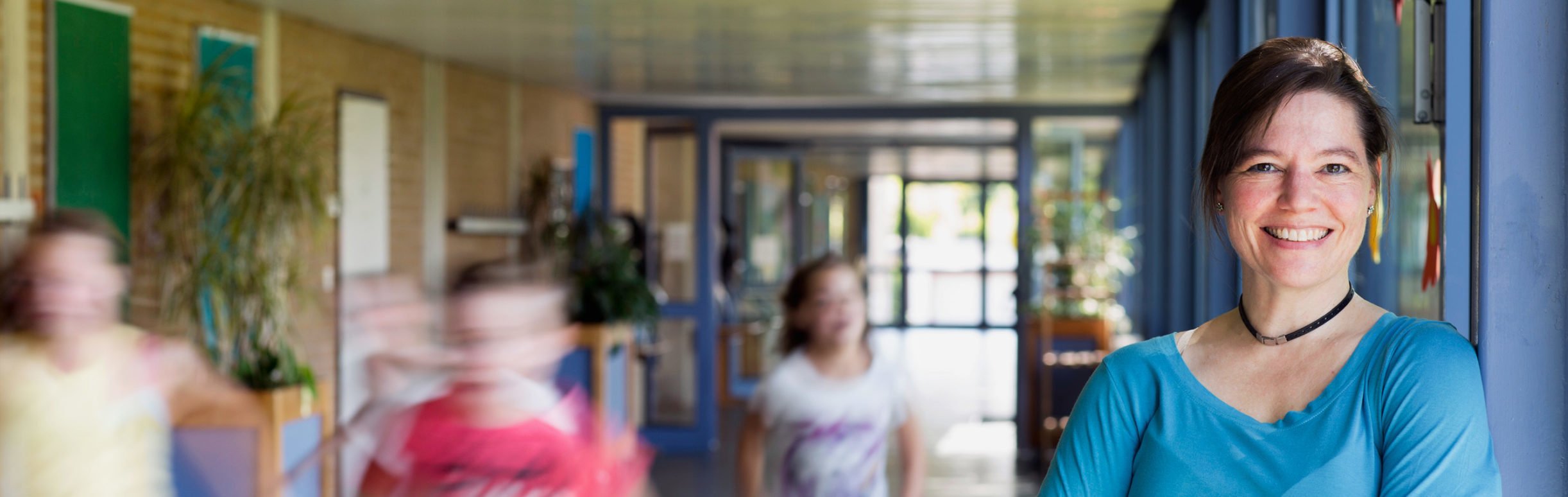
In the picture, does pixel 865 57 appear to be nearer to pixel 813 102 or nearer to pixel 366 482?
pixel 813 102

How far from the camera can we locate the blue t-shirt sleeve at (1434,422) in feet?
3.22

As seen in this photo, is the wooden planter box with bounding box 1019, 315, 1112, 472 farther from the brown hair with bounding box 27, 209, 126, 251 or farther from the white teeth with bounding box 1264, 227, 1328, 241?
the white teeth with bounding box 1264, 227, 1328, 241

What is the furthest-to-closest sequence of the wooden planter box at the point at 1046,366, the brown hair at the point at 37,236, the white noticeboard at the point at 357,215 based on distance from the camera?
the wooden planter box at the point at 1046,366
the white noticeboard at the point at 357,215
the brown hair at the point at 37,236

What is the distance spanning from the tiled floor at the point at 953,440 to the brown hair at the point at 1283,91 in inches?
215

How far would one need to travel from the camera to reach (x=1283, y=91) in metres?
1.09

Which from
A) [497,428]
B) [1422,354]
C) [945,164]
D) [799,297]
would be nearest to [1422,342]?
[1422,354]

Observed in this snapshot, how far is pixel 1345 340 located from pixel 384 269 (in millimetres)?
5717

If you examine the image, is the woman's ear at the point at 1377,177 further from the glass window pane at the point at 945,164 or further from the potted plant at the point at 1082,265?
the glass window pane at the point at 945,164

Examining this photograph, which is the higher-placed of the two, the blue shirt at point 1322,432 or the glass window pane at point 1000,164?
the glass window pane at point 1000,164

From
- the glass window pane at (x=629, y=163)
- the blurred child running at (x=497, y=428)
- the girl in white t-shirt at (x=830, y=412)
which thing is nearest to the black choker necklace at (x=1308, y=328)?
the blurred child running at (x=497, y=428)

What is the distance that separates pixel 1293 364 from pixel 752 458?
1.96m

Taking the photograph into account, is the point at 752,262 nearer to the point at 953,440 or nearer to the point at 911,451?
the point at 953,440

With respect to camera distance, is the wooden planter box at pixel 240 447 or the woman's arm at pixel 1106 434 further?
the wooden planter box at pixel 240 447

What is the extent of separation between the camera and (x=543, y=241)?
7.84 meters
